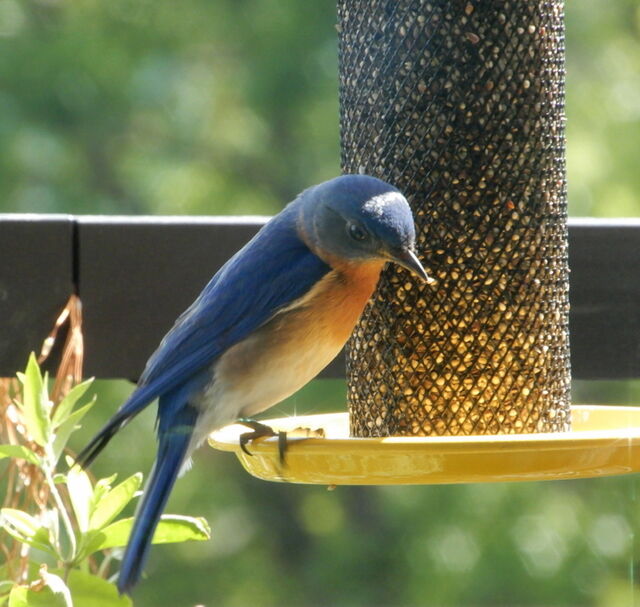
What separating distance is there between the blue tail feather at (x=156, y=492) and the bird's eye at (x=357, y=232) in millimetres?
509

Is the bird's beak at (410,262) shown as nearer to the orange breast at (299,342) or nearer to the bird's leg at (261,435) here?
the orange breast at (299,342)

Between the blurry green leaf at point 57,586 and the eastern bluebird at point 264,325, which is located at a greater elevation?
the eastern bluebird at point 264,325

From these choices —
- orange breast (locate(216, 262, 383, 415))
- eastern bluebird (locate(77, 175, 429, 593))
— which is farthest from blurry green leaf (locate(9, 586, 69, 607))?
orange breast (locate(216, 262, 383, 415))

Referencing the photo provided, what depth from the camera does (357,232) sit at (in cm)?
255

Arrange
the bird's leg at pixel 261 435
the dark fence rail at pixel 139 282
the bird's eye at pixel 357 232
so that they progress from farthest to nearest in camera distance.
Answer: the dark fence rail at pixel 139 282 < the bird's eye at pixel 357 232 < the bird's leg at pixel 261 435

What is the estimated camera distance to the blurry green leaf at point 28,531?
200 centimetres

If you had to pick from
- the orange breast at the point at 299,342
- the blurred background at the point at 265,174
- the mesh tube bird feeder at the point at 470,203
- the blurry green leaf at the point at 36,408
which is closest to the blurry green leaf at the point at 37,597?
the blurry green leaf at the point at 36,408

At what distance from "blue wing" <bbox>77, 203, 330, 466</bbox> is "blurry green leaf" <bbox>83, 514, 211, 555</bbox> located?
0.40 metres

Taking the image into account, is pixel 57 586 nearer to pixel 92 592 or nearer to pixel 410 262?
pixel 92 592

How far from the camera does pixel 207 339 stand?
2656mm

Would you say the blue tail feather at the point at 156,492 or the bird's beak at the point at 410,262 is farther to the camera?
the bird's beak at the point at 410,262

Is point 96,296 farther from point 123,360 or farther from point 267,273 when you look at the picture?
point 267,273

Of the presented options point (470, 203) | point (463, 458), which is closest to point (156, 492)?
point (463, 458)

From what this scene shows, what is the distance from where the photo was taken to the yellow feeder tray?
2.09 metres
